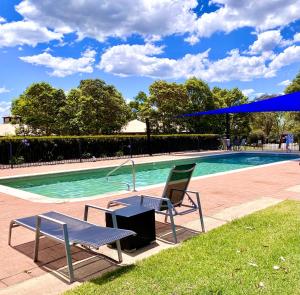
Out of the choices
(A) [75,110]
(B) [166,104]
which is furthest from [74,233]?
(A) [75,110]

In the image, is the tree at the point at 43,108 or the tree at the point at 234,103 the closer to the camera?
the tree at the point at 43,108

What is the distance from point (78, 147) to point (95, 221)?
45.1 ft

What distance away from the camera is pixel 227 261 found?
3820 mm

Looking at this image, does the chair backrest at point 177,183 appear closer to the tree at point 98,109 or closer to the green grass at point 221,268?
the green grass at point 221,268

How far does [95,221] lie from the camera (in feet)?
18.4

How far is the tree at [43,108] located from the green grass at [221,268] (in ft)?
113

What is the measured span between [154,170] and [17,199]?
28.5 ft

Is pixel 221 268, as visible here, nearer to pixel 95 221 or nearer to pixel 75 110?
pixel 95 221

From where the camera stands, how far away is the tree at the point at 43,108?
38219 millimetres

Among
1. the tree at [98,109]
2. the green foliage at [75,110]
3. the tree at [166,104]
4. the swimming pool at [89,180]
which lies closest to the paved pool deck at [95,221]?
the swimming pool at [89,180]

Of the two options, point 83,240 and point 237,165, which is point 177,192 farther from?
point 237,165

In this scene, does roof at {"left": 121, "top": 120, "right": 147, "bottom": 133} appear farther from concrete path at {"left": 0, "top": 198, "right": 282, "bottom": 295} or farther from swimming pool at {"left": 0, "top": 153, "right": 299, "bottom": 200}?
Result: concrete path at {"left": 0, "top": 198, "right": 282, "bottom": 295}

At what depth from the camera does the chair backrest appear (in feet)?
16.4

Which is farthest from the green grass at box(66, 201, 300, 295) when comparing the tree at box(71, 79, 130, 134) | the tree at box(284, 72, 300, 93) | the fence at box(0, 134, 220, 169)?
the tree at box(284, 72, 300, 93)
